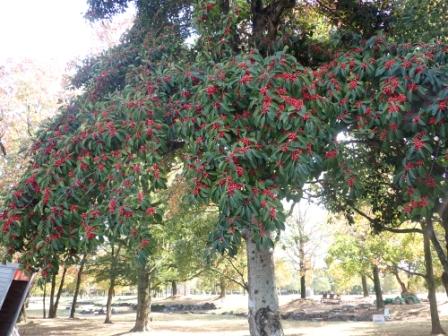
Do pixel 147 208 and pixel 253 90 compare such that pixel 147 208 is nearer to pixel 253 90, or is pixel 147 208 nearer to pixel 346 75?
pixel 253 90

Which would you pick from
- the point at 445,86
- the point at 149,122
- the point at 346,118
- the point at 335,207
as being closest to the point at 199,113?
the point at 149,122

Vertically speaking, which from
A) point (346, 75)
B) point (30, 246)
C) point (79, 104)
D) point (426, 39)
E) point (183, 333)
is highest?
point (426, 39)

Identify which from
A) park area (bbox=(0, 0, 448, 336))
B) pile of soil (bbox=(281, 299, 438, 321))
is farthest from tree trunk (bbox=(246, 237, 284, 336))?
pile of soil (bbox=(281, 299, 438, 321))

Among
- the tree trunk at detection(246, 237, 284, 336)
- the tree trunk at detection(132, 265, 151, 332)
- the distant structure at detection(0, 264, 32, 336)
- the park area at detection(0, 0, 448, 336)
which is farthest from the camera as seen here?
the tree trunk at detection(132, 265, 151, 332)

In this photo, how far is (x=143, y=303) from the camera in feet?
67.0

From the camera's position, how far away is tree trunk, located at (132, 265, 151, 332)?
65.5 ft

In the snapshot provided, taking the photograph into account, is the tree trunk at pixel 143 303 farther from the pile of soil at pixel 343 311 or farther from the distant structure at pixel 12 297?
the pile of soil at pixel 343 311

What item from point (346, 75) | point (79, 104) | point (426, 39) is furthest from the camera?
point (79, 104)

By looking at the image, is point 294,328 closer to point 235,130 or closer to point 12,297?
point 12,297

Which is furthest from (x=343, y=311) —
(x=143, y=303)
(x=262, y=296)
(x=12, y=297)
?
(x=262, y=296)

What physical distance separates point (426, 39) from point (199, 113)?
13.6ft

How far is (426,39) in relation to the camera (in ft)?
23.7

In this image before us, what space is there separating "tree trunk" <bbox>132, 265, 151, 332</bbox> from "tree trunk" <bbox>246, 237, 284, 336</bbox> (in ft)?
44.3

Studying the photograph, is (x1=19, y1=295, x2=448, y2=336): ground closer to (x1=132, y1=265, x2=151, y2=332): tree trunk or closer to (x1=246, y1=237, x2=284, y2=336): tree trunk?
(x1=132, y1=265, x2=151, y2=332): tree trunk
